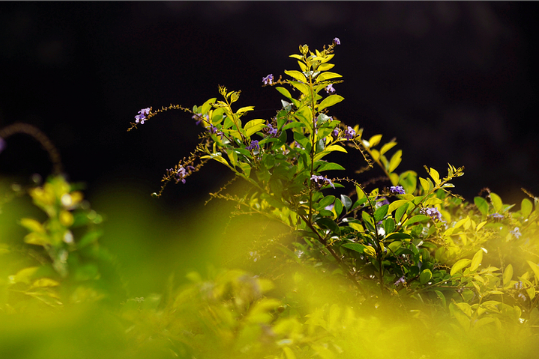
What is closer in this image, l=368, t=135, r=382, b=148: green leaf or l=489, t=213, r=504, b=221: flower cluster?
l=368, t=135, r=382, b=148: green leaf

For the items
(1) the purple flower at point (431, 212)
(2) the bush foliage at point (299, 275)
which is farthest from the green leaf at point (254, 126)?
(1) the purple flower at point (431, 212)

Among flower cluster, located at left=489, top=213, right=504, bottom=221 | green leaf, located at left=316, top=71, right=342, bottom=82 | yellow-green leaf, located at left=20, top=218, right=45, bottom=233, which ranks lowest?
flower cluster, located at left=489, top=213, right=504, bottom=221

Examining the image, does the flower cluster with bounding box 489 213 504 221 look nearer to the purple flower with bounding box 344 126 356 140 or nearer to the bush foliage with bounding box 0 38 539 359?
the bush foliage with bounding box 0 38 539 359

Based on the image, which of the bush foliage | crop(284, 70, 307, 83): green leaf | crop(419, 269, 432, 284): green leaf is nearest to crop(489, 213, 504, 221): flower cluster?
the bush foliage

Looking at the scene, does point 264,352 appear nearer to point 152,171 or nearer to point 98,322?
point 98,322

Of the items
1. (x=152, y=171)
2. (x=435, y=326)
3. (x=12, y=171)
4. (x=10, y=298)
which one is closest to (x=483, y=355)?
(x=435, y=326)

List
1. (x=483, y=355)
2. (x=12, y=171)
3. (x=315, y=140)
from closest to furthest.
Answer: (x=483, y=355) → (x=315, y=140) → (x=12, y=171)

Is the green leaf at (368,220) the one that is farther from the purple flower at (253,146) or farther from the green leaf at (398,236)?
the purple flower at (253,146)

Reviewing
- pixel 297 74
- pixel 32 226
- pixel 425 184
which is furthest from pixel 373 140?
pixel 32 226
